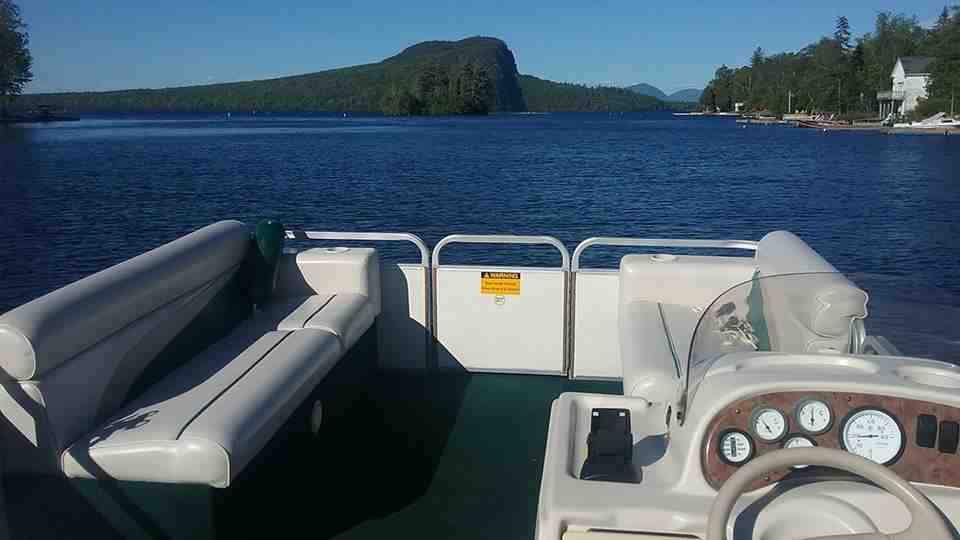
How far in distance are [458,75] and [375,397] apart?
378 feet

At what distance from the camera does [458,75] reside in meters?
117

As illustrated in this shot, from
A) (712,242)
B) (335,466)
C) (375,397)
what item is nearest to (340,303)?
(375,397)

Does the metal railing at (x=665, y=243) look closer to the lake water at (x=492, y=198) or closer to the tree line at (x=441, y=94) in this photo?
the lake water at (x=492, y=198)

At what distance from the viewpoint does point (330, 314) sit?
4.40m

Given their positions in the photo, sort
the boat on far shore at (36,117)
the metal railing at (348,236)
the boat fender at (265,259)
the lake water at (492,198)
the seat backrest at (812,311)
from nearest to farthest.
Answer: the seat backrest at (812,311) < the boat fender at (265,259) < the metal railing at (348,236) < the lake water at (492,198) < the boat on far shore at (36,117)

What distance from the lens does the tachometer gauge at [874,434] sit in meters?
2.01

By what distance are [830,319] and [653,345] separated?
124 cm

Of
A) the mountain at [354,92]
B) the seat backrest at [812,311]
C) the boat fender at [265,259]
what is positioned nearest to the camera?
the seat backrest at [812,311]

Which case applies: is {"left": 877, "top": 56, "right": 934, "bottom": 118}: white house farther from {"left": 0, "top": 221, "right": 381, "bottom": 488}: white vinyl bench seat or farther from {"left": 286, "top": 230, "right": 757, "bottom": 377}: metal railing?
{"left": 0, "top": 221, "right": 381, "bottom": 488}: white vinyl bench seat

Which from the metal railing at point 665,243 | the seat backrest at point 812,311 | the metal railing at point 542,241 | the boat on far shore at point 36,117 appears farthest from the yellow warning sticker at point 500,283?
the boat on far shore at point 36,117

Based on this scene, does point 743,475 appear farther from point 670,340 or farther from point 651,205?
point 651,205

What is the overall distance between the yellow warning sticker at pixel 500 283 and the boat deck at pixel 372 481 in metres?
0.52

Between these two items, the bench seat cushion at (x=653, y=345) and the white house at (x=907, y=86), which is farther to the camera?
the white house at (x=907, y=86)

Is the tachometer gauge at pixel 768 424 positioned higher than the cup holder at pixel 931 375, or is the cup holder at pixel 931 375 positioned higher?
the cup holder at pixel 931 375
